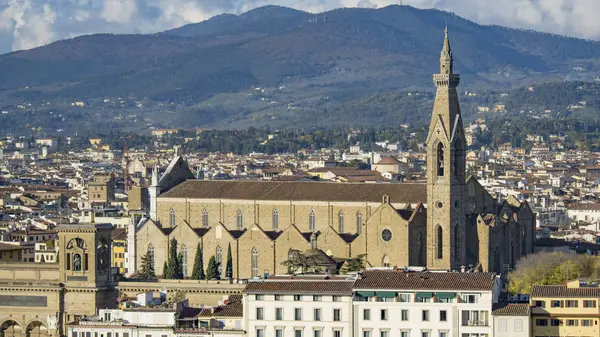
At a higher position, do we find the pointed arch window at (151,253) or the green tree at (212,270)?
the pointed arch window at (151,253)

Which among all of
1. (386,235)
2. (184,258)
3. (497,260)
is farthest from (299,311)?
(184,258)

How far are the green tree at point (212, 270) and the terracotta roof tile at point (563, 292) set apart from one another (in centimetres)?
2662

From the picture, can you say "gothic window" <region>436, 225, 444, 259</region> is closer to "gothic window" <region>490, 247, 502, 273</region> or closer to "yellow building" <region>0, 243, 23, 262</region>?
"gothic window" <region>490, 247, 502, 273</region>

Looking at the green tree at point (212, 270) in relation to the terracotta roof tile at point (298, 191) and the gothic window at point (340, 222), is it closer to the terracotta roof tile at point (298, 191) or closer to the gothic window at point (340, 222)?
the terracotta roof tile at point (298, 191)

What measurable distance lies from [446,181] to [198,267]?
10.7m

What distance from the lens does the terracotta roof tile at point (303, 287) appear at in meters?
59.4

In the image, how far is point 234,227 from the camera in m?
89.5

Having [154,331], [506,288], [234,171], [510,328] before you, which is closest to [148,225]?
[506,288]

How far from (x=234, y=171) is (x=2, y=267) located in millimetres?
103014

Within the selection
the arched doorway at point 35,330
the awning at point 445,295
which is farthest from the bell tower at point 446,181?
the awning at point 445,295

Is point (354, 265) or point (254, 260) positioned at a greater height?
point (354, 265)

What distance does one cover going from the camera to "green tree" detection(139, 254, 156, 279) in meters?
85.1

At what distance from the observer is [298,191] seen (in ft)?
291

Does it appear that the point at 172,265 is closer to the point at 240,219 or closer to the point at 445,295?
the point at 240,219
